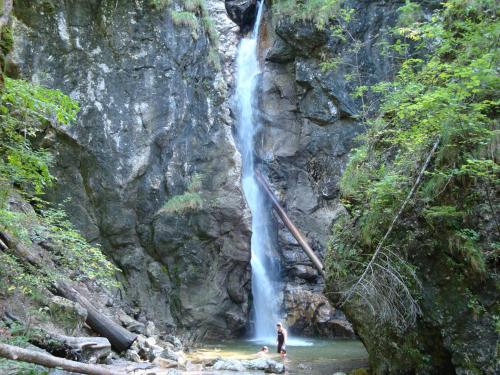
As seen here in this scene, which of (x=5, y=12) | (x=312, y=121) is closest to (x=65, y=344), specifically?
(x=5, y=12)

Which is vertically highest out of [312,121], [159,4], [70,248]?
[159,4]

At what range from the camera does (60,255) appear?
8992 millimetres

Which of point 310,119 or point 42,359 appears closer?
point 42,359

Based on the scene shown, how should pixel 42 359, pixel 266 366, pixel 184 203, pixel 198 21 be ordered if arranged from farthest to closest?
pixel 198 21 < pixel 184 203 < pixel 266 366 < pixel 42 359

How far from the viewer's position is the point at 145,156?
1426cm

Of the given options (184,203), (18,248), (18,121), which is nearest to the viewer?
(18,121)

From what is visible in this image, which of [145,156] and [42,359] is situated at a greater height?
[145,156]

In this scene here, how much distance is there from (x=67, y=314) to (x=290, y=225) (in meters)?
10.3

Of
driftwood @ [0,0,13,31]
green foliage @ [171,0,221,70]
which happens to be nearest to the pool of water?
driftwood @ [0,0,13,31]

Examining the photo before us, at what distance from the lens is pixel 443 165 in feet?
23.5

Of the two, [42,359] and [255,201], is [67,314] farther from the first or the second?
[255,201]

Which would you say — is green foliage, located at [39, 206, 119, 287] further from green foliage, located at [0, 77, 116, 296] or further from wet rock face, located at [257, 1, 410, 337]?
wet rock face, located at [257, 1, 410, 337]

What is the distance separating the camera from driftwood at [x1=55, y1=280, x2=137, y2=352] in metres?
9.28

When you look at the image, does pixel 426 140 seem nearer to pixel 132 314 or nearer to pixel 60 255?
pixel 60 255
